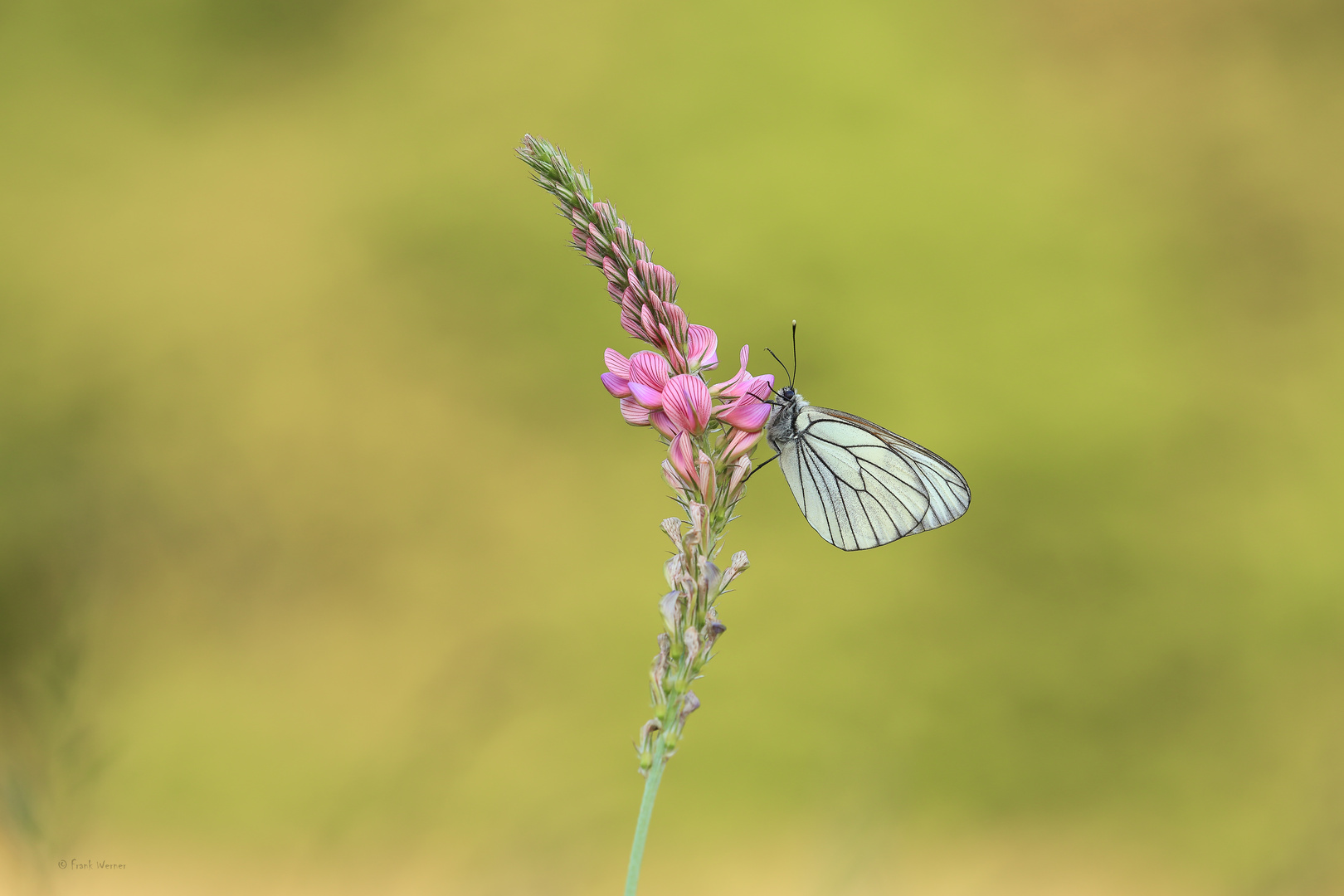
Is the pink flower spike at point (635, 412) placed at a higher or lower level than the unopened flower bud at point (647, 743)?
higher

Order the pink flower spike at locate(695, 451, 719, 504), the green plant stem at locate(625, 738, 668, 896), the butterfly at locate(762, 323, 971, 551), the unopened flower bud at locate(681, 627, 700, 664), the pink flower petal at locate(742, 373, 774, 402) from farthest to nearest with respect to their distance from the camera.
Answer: the butterfly at locate(762, 323, 971, 551) → the pink flower petal at locate(742, 373, 774, 402) → the pink flower spike at locate(695, 451, 719, 504) → the unopened flower bud at locate(681, 627, 700, 664) → the green plant stem at locate(625, 738, 668, 896)

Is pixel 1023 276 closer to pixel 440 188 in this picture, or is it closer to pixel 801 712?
pixel 801 712

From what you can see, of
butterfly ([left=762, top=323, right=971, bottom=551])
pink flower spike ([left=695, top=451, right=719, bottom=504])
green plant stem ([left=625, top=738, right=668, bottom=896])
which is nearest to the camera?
green plant stem ([left=625, top=738, right=668, bottom=896])

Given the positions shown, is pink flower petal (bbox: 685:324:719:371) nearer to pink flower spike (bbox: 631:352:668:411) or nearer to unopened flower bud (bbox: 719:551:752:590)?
pink flower spike (bbox: 631:352:668:411)

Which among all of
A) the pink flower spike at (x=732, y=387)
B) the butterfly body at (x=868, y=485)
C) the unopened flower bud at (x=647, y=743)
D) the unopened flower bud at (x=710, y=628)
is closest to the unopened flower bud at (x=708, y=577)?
the unopened flower bud at (x=710, y=628)

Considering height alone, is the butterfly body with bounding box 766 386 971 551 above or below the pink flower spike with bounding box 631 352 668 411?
above

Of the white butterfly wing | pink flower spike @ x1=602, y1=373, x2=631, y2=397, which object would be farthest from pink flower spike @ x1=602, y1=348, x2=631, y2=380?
the white butterfly wing

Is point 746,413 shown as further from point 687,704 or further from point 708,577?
point 687,704

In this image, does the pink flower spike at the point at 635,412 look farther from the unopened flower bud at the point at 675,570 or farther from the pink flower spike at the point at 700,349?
the unopened flower bud at the point at 675,570
